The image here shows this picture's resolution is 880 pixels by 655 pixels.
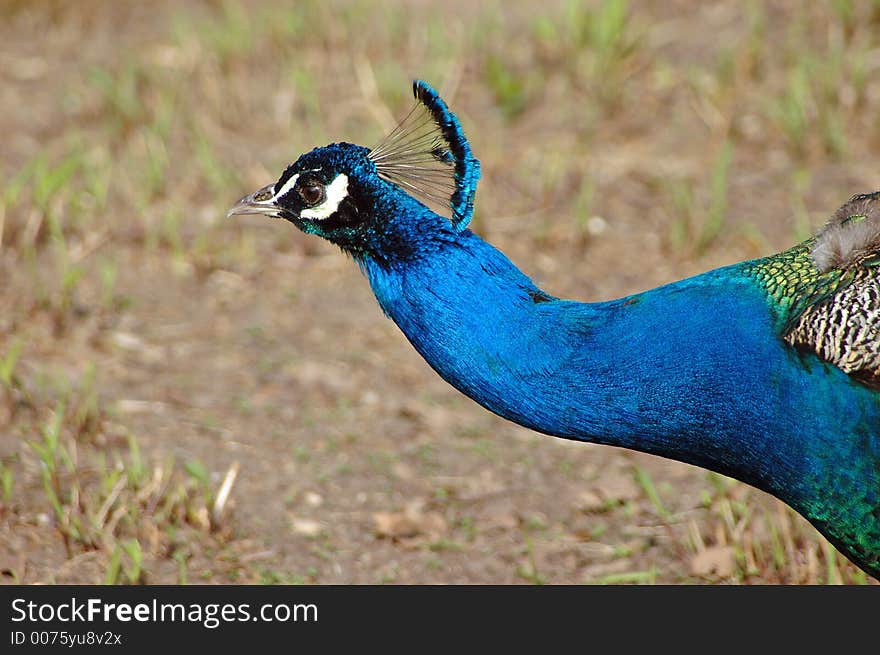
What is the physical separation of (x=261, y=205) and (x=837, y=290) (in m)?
1.03

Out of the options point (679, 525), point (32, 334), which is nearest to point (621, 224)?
point (679, 525)

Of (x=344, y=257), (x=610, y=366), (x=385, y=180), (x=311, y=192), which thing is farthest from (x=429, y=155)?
(x=344, y=257)

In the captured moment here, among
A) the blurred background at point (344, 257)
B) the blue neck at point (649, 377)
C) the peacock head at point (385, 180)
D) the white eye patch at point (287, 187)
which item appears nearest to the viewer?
the blue neck at point (649, 377)

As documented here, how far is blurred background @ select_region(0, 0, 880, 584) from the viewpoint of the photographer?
309cm

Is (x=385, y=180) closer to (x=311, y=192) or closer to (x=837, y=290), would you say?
(x=311, y=192)

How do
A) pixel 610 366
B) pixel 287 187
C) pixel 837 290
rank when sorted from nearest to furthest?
1. pixel 610 366
2. pixel 837 290
3. pixel 287 187

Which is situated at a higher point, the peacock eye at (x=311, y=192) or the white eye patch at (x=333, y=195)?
the peacock eye at (x=311, y=192)

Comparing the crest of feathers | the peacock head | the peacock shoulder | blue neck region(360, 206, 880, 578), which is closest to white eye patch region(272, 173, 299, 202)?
the peacock head

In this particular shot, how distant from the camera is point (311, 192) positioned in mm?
2408

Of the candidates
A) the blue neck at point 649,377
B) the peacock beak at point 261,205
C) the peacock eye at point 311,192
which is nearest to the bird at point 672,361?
the blue neck at point 649,377

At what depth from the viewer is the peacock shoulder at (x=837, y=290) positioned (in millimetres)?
2236

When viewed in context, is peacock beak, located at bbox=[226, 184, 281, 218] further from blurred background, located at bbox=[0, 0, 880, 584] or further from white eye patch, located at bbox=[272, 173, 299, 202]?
blurred background, located at bbox=[0, 0, 880, 584]

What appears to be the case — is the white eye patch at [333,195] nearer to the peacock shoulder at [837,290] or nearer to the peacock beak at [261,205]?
the peacock beak at [261,205]

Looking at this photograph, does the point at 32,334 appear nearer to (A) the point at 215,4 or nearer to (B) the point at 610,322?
(B) the point at 610,322
